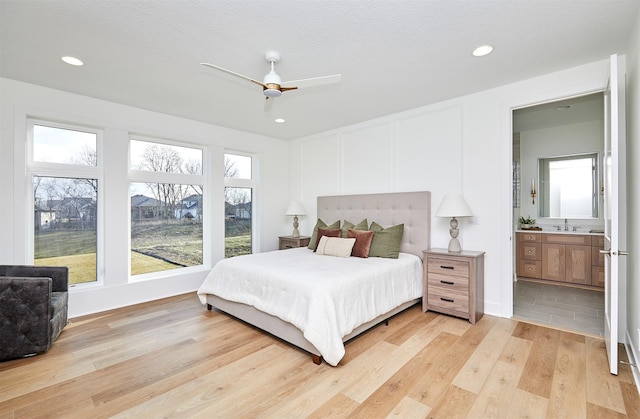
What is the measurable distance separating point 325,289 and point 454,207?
181cm

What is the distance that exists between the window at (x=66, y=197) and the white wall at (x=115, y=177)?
15 centimetres

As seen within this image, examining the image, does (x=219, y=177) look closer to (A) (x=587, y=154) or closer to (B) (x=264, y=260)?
(B) (x=264, y=260)

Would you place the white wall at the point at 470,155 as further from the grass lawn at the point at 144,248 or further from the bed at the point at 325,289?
the grass lawn at the point at 144,248

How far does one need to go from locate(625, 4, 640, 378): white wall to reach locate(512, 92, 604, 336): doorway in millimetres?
872

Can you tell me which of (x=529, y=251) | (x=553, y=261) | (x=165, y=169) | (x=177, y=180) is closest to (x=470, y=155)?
(x=529, y=251)

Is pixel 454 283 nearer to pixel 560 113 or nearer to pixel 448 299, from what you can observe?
pixel 448 299

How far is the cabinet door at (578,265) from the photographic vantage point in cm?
439

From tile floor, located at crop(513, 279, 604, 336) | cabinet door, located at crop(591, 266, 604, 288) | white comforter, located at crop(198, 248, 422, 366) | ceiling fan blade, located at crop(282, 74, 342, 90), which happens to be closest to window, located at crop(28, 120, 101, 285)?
white comforter, located at crop(198, 248, 422, 366)

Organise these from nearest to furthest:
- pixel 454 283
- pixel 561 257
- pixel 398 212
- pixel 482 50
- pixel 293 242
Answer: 1. pixel 482 50
2. pixel 454 283
3. pixel 398 212
4. pixel 561 257
5. pixel 293 242

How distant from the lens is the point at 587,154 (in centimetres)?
480

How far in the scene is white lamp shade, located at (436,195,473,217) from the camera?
3.24m

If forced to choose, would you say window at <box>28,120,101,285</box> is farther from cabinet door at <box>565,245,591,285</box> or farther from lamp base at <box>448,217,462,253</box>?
cabinet door at <box>565,245,591,285</box>

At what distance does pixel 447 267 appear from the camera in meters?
3.31

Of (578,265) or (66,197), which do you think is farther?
(578,265)
